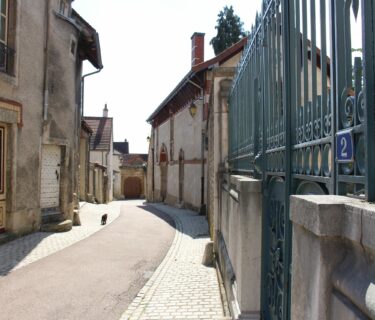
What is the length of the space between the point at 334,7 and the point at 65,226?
36.1 ft

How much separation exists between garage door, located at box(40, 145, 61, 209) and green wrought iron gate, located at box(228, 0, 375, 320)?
28.5ft

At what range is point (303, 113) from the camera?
2.32 meters

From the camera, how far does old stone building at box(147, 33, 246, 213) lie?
17625 millimetres

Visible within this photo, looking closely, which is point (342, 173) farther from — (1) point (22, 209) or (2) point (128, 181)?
(2) point (128, 181)

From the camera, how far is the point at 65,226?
11609mm

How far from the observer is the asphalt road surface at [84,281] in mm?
5406

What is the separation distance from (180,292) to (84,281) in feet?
5.63

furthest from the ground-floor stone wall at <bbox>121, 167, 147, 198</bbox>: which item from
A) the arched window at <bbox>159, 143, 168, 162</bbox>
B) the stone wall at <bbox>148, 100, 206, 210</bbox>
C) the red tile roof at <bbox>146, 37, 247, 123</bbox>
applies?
the arched window at <bbox>159, 143, 168, 162</bbox>

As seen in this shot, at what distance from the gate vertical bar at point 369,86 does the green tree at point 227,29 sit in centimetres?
3257

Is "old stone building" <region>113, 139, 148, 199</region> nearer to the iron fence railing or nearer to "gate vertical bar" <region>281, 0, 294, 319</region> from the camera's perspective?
the iron fence railing

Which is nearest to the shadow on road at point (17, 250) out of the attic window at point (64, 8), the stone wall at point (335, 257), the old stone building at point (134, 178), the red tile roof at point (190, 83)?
the stone wall at point (335, 257)

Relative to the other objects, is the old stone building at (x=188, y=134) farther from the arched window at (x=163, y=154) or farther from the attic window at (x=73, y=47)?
the attic window at (x=73, y=47)

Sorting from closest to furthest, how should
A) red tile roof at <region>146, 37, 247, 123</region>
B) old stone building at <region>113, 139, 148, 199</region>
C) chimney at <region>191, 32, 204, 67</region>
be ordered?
red tile roof at <region>146, 37, 247, 123</region> < chimney at <region>191, 32, 204, 67</region> < old stone building at <region>113, 139, 148, 199</region>

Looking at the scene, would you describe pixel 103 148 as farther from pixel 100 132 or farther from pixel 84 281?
pixel 84 281
